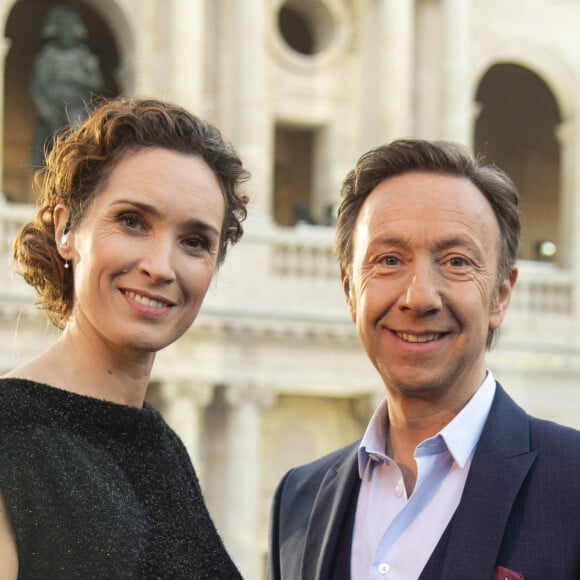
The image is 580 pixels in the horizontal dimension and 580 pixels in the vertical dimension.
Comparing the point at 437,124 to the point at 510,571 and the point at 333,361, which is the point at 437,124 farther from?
the point at 510,571

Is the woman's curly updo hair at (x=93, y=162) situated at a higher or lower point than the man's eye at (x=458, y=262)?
higher

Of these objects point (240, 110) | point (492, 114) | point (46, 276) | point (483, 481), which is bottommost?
point (483, 481)

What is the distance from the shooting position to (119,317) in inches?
138

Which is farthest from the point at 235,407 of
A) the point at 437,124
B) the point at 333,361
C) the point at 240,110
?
the point at 437,124

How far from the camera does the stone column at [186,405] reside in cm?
Answer: 1622

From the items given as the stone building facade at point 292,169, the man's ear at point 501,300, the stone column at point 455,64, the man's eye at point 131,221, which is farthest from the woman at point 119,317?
the stone column at point 455,64

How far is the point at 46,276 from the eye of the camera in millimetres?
3680

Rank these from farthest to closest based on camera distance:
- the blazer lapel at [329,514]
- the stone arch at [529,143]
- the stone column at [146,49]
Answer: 1. the stone arch at [529,143]
2. the stone column at [146,49]
3. the blazer lapel at [329,514]

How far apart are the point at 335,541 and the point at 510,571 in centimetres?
61

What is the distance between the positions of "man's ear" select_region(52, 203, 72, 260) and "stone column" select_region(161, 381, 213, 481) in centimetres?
1258

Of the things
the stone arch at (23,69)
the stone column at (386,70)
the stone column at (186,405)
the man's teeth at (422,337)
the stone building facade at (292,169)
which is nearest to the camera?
the man's teeth at (422,337)

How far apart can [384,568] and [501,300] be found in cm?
89

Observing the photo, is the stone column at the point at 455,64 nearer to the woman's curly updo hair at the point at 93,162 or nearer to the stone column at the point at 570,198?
the stone column at the point at 570,198

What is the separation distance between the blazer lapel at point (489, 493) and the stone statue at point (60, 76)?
1348cm
